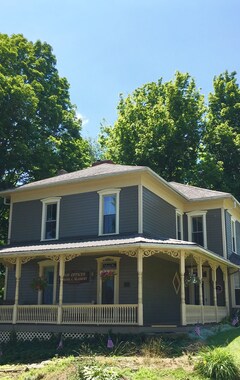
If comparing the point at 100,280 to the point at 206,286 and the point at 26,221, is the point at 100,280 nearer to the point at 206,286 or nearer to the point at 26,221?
the point at 26,221

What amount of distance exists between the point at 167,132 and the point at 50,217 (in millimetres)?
17026

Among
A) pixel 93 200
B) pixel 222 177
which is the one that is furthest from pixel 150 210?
pixel 222 177

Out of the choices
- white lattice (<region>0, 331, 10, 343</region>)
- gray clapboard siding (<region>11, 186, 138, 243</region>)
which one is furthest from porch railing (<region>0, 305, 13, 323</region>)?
gray clapboard siding (<region>11, 186, 138, 243</region>)

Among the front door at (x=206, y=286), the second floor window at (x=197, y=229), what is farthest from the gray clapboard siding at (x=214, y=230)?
the front door at (x=206, y=286)

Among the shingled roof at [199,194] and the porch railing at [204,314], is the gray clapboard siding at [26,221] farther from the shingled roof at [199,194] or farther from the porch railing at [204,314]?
the porch railing at [204,314]

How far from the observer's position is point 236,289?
23391 mm

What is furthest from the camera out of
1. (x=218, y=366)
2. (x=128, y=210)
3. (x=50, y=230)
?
(x=50, y=230)

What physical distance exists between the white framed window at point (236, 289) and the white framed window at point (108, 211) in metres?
8.70

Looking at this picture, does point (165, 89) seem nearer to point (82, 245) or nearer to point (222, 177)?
point (222, 177)

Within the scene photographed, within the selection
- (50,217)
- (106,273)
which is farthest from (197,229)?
(50,217)

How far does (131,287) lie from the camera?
17.6 m

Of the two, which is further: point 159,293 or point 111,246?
point 159,293

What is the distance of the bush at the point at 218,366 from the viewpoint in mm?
9570

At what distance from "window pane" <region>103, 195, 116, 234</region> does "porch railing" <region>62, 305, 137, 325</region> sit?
344 centimetres
